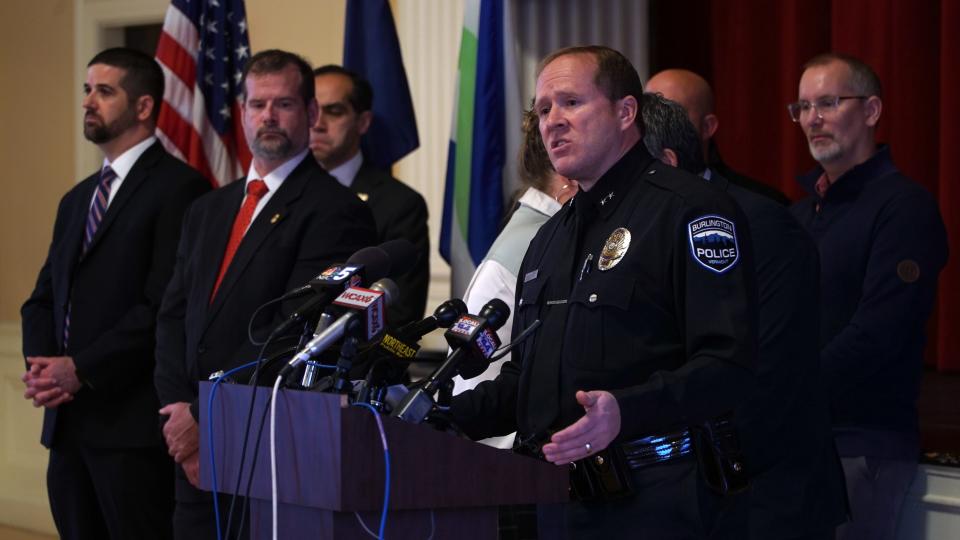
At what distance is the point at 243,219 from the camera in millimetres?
3654

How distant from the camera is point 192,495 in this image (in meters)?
3.61

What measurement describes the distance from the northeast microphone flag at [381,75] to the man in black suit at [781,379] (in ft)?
8.00

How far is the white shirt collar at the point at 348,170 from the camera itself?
4.68m

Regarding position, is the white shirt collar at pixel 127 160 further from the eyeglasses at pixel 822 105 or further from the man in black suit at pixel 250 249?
the eyeglasses at pixel 822 105

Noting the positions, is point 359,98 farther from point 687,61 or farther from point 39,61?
point 39,61

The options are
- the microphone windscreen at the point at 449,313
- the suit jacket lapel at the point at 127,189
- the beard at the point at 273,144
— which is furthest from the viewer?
the suit jacket lapel at the point at 127,189

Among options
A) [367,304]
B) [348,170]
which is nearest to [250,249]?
[348,170]

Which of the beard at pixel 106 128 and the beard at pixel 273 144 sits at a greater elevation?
the beard at pixel 106 128

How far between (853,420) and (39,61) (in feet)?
17.2

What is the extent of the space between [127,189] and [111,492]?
97 cm

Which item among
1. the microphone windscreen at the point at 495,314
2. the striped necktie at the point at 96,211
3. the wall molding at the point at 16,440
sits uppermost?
the striped necktie at the point at 96,211

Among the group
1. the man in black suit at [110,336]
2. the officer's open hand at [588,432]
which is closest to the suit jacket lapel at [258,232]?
the man in black suit at [110,336]

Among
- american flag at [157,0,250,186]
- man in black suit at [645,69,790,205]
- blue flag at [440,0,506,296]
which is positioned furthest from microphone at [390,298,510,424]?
american flag at [157,0,250,186]

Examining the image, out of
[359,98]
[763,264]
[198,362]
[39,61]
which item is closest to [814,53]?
[359,98]
